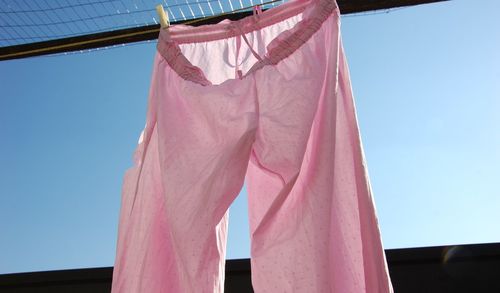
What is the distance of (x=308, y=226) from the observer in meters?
0.90

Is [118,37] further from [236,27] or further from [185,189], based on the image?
[185,189]

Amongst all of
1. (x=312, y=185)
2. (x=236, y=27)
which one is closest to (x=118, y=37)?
(x=236, y=27)

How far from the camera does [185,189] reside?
1.01 meters

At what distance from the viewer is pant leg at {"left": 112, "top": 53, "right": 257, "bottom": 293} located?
95cm

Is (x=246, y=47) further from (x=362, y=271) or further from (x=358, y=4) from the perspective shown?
(x=362, y=271)

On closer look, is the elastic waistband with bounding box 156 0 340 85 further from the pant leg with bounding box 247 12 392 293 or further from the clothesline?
the clothesline

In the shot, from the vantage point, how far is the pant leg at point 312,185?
2.87 ft

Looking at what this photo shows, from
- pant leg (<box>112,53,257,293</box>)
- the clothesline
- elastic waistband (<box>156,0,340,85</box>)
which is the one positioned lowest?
pant leg (<box>112,53,257,293</box>)

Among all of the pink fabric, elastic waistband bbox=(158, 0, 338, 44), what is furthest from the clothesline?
the pink fabric

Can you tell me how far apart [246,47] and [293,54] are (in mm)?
223

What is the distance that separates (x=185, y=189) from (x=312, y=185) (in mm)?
306

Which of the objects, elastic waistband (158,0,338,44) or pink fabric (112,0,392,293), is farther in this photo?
elastic waistband (158,0,338,44)

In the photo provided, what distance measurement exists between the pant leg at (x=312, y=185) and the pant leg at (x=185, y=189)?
73 millimetres

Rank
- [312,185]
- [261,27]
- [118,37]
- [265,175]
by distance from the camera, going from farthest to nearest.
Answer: [118,37] < [261,27] < [265,175] < [312,185]
